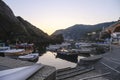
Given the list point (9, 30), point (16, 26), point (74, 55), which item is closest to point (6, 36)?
point (9, 30)

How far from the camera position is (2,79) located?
3180 mm

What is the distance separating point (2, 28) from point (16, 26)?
28.8 feet

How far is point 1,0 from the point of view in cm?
10912

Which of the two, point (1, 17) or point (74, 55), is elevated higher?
point (1, 17)

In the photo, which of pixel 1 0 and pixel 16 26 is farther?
pixel 1 0

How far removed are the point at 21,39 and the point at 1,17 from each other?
685 inches

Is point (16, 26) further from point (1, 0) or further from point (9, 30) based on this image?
point (1, 0)

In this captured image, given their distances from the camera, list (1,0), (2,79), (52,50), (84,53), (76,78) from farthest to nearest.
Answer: (1,0) < (52,50) < (84,53) < (76,78) < (2,79)

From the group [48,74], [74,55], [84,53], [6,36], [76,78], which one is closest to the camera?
[48,74]

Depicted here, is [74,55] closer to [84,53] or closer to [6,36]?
[84,53]

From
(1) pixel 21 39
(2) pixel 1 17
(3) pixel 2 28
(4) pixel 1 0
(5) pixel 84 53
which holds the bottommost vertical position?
(5) pixel 84 53

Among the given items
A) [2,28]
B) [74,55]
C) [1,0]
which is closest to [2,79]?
[74,55]

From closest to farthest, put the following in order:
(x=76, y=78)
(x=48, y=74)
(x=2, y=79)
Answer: (x=2, y=79) → (x=48, y=74) → (x=76, y=78)

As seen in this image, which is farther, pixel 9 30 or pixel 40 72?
pixel 9 30
